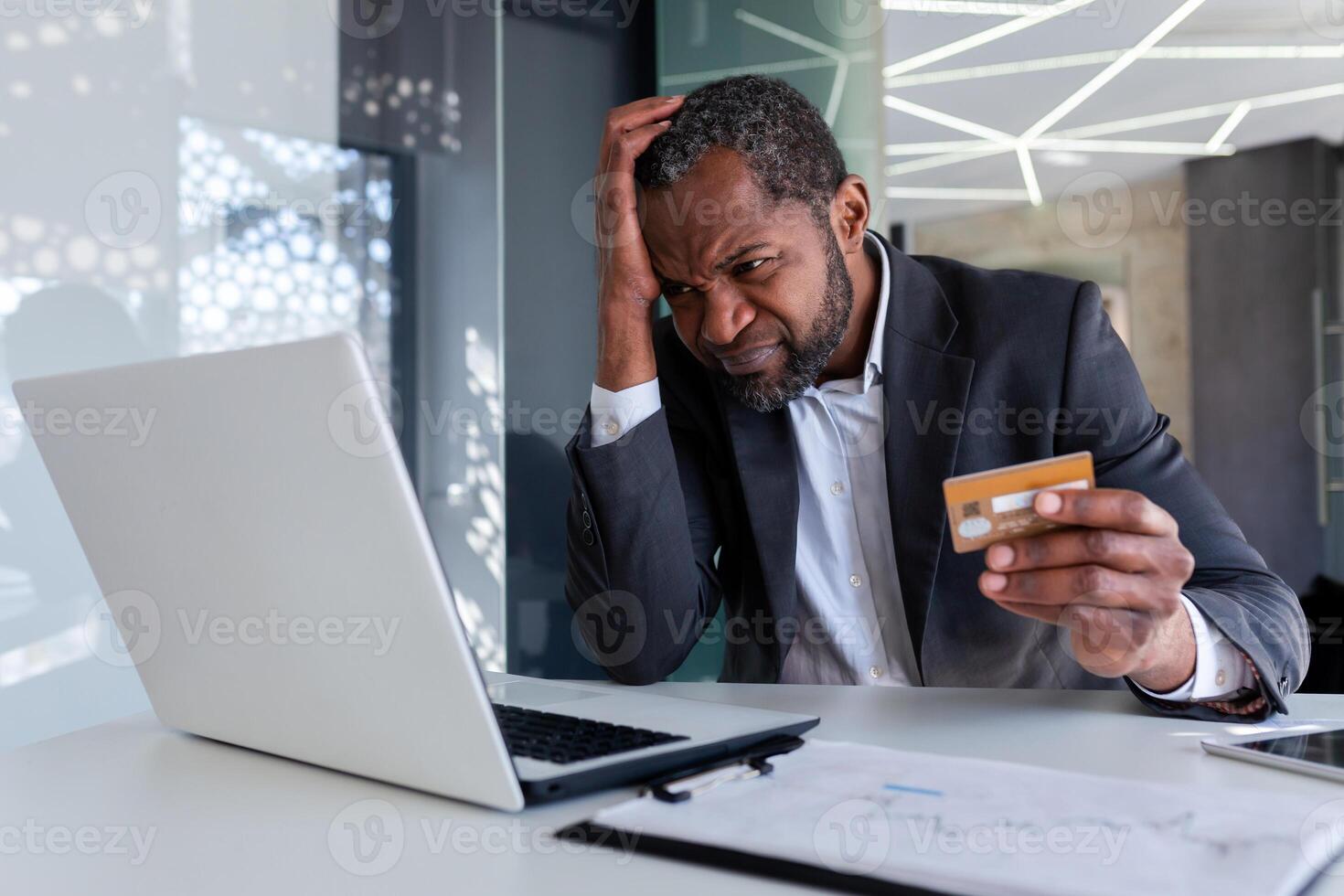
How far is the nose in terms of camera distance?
55.9 inches

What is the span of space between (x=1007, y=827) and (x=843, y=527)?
0.87m

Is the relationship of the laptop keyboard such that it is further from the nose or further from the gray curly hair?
the gray curly hair

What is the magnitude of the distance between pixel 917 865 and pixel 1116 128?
6.39 meters

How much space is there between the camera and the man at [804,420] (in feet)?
4.35

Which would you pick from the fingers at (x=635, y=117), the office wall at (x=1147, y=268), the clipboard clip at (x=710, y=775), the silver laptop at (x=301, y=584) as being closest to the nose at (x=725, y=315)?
the fingers at (x=635, y=117)

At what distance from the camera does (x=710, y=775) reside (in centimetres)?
71

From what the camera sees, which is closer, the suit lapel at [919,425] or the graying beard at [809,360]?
the suit lapel at [919,425]

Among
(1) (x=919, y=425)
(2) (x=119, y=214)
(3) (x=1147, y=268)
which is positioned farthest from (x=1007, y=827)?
(3) (x=1147, y=268)

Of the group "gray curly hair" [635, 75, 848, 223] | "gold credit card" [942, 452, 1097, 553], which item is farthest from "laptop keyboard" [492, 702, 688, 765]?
"gray curly hair" [635, 75, 848, 223]

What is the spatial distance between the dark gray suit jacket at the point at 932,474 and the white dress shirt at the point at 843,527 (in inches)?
1.3

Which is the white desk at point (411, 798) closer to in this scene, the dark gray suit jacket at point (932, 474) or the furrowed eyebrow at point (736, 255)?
the dark gray suit jacket at point (932, 474)

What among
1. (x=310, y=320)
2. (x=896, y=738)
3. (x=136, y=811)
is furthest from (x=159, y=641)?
(x=310, y=320)

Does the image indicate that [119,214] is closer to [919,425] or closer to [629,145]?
[629,145]

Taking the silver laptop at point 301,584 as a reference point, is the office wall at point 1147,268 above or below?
above
